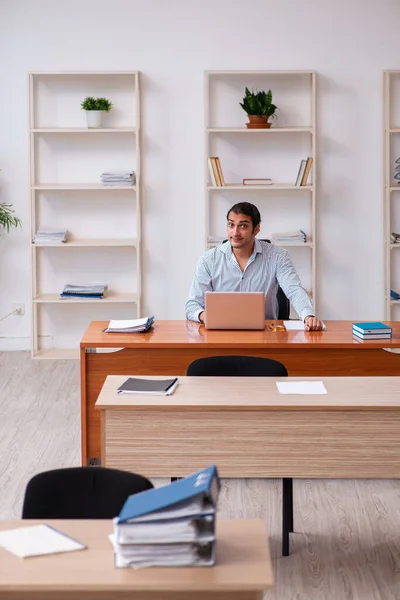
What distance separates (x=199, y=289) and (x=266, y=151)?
266 centimetres

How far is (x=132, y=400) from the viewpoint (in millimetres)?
3529

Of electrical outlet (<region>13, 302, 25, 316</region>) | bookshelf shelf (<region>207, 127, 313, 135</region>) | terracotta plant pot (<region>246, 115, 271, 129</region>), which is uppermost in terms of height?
terracotta plant pot (<region>246, 115, 271, 129</region>)

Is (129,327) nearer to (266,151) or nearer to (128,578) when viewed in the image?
(128,578)

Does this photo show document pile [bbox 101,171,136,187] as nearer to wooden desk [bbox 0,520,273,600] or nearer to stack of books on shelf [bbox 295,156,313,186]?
stack of books on shelf [bbox 295,156,313,186]

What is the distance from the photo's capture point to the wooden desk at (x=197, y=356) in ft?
15.3

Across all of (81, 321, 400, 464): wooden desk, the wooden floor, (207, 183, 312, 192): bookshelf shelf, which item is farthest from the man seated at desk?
(207, 183, 312, 192): bookshelf shelf

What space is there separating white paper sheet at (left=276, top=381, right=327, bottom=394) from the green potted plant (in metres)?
4.45

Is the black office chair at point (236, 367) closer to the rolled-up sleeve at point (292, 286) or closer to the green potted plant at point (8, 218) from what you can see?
the rolled-up sleeve at point (292, 286)

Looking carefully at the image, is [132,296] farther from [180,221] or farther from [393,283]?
[393,283]

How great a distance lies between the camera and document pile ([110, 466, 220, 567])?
2.04 m

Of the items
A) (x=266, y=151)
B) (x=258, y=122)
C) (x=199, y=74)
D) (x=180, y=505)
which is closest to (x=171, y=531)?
(x=180, y=505)

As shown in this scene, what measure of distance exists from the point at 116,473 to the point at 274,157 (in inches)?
214

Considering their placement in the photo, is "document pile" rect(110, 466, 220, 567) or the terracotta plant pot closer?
"document pile" rect(110, 466, 220, 567)

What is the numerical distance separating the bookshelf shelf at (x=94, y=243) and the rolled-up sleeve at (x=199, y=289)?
2.16 meters
